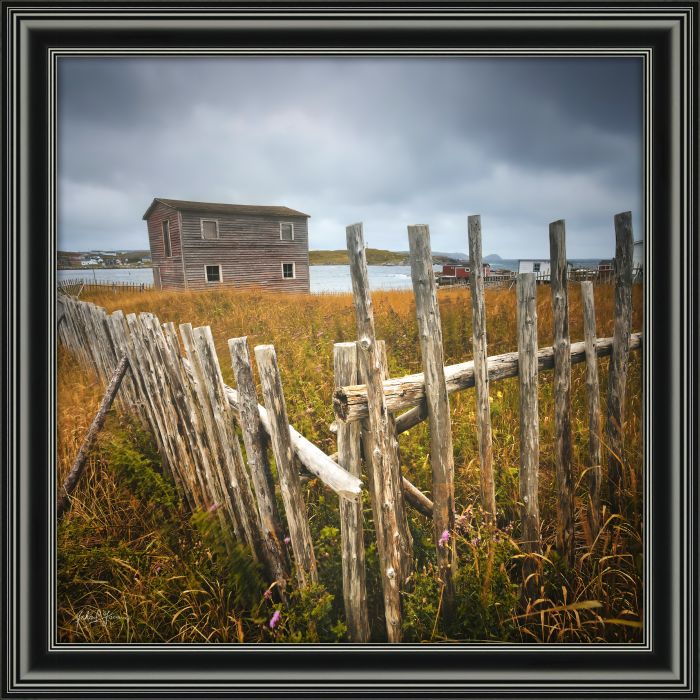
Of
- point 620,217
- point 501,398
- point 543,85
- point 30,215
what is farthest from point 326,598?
point 543,85

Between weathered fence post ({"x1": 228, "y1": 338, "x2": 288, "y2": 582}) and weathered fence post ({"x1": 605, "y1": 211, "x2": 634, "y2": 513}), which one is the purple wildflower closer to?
weathered fence post ({"x1": 228, "y1": 338, "x2": 288, "y2": 582})

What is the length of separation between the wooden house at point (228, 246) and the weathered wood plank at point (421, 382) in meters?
0.75

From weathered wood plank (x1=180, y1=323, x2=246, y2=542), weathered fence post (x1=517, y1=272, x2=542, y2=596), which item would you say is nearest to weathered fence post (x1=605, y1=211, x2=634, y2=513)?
weathered fence post (x1=517, y1=272, x2=542, y2=596)

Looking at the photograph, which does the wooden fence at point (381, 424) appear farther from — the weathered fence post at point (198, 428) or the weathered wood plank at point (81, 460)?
the weathered wood plank at point (81, 460)

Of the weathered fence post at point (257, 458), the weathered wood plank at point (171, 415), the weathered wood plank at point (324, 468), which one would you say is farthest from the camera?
the weathered wood plank at point (171, 415)

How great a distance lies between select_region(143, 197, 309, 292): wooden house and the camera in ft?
5.48

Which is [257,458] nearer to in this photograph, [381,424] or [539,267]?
[381,424]

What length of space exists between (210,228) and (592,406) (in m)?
2.03

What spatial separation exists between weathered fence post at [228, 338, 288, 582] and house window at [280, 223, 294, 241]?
2.07ft

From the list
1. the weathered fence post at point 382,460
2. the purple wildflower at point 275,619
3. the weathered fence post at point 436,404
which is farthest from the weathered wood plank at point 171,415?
the weathered fence post at point 436,404

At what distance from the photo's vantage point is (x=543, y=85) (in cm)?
167

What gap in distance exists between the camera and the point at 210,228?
180cm

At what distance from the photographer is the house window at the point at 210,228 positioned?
1778 mm

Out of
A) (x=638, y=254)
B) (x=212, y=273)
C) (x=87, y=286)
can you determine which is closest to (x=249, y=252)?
(x=212, y=273)
